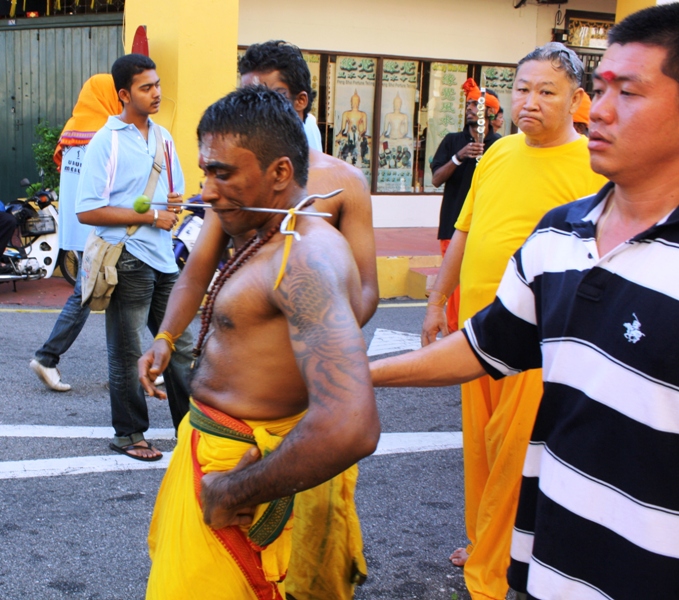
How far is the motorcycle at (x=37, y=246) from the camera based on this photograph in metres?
8.57

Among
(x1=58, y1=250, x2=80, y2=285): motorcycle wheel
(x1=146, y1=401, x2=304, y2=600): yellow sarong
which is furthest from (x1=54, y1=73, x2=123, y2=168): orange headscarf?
(x1=146, y1=401, x2=304, y2=600): yellow sarong

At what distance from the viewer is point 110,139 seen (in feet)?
14.9

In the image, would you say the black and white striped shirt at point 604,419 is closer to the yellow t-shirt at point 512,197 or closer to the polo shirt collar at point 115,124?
the yellow t-shirt at point 512,197

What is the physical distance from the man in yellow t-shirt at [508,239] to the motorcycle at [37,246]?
6.14m

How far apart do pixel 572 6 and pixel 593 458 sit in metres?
12.6

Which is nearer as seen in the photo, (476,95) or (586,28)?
(476,95)

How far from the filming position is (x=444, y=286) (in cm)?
371

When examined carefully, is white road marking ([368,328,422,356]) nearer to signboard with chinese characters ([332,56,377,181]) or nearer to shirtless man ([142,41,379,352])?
shirtless man ([142,41,379,352])

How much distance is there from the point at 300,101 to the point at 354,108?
9.37 m

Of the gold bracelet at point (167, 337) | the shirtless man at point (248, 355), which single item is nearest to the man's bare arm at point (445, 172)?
the gold bracelet at point (167, 337)

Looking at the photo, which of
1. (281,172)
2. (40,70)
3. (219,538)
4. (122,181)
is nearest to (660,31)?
(281,172)

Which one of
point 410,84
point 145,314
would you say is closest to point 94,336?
point 145,314

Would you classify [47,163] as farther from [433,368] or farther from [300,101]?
[433,368]

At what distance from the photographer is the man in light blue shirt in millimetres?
4520
